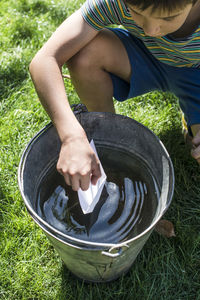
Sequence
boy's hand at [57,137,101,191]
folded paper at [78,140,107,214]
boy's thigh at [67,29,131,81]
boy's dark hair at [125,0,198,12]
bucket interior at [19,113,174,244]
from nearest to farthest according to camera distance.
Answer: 1. boy's dark hair at [125,0,198,12]
2. boy's hand at [57,137,101,191]
3. folded paper at [78,140,107,214]
4. bucket interior at [19,113,174,244]
5. boy's thigh at [67,29,131,81]

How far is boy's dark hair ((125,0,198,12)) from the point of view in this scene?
951 millimetres

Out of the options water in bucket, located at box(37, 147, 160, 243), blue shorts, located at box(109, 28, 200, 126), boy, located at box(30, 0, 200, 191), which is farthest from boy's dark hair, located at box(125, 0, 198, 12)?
water in bucket, located at box(37, 147, 160, 243)

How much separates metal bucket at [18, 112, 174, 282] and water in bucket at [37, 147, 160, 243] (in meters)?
0.03

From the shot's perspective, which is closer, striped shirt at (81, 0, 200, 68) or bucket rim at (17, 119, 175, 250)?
bucket rim at (17, 119, 175, 250)

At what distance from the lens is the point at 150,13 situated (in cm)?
100

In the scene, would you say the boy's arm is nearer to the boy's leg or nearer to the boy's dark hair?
the boy's leg

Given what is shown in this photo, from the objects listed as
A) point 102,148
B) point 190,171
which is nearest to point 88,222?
point 102,148

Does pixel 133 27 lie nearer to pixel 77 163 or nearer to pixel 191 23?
pixel 191 23

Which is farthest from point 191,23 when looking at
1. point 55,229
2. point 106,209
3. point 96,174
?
point 55,229

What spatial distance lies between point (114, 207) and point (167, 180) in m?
0.32

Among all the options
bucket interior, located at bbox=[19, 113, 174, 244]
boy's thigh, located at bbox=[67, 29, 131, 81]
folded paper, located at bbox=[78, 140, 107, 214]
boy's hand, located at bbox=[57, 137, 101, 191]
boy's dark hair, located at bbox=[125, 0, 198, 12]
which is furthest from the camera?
boy's thigh, located at bbox=[67, 29, 131, 81]

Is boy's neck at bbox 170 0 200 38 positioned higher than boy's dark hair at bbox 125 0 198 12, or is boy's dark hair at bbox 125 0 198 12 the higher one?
boy's dark hair at bbox 125 0 198 12

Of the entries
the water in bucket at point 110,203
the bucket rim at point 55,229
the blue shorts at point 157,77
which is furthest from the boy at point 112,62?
the water in bucket at point 110,203

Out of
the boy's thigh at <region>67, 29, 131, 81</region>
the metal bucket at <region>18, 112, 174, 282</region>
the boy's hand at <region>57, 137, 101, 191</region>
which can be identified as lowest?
the metal bucket at <region>18, 112, 174, 282</region>
